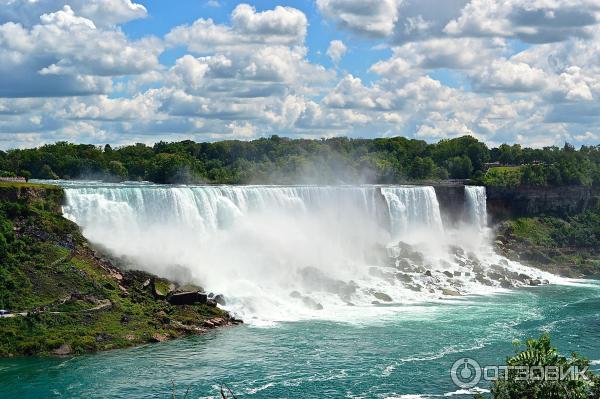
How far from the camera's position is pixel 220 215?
49750 millimetres

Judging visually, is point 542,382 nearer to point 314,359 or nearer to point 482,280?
point 314,359

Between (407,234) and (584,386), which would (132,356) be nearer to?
(584,386)

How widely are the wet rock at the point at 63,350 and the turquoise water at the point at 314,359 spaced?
0.83m

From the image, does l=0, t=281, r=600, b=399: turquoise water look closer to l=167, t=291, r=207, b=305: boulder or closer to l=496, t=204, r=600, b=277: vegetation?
l=167, t=291, r=207, b=305: boulder

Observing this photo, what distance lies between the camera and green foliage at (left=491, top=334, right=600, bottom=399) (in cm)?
1593

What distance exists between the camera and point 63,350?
1233 inches

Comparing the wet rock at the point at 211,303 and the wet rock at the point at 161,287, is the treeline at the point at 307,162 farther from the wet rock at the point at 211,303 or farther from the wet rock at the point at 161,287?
the wet rock at the point at 211,303

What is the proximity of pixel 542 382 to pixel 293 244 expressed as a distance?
3666 cm

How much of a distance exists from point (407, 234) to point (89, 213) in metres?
27.9

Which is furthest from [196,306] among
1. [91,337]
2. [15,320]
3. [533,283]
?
[533,283]

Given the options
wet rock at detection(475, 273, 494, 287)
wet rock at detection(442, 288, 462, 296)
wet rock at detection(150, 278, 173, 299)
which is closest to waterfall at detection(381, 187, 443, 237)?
wet rock at detection(475, 273, 494, 287)

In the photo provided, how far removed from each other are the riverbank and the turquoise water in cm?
115
